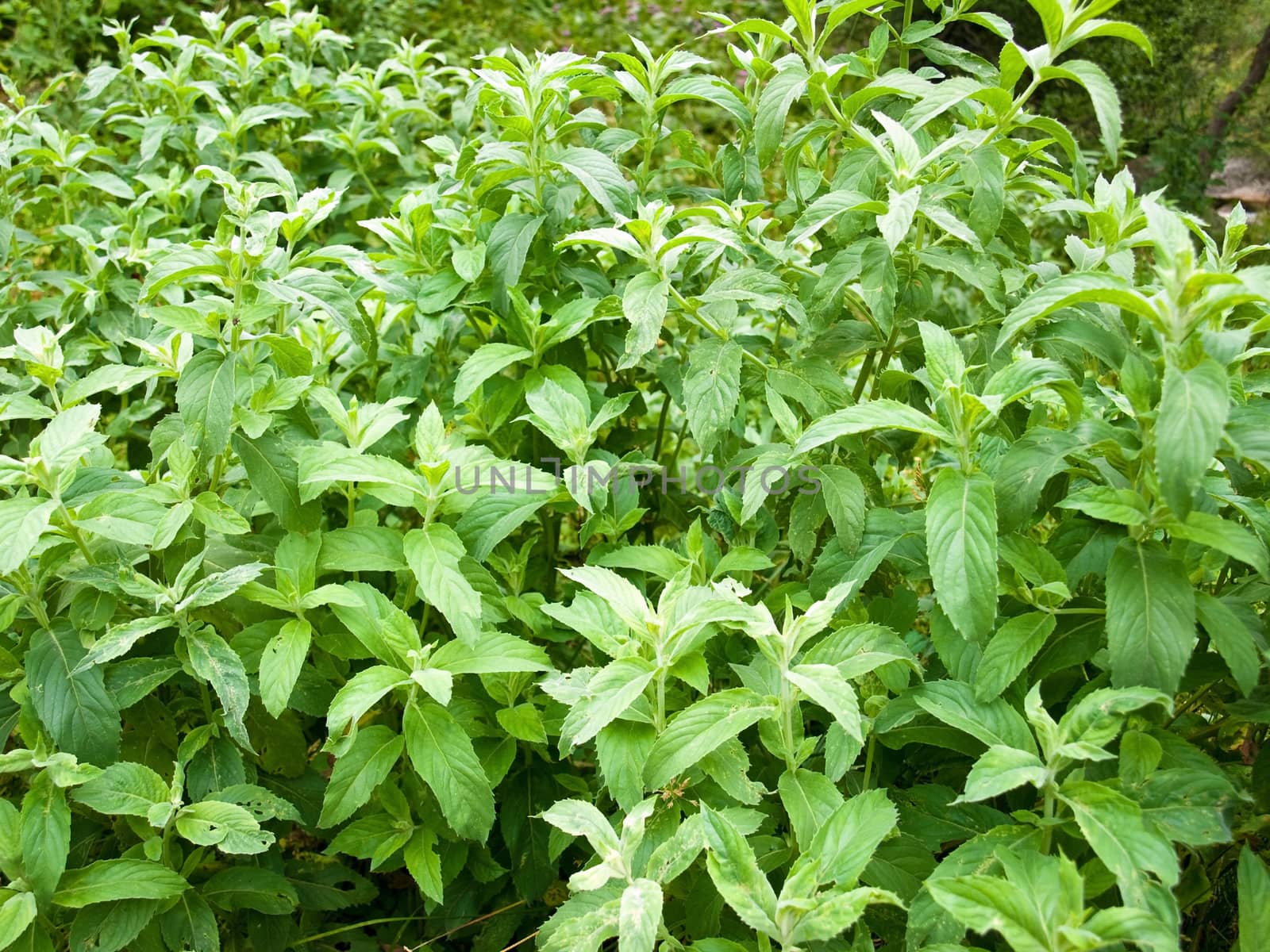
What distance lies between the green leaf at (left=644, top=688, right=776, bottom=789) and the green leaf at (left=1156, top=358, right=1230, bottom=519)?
0.63m

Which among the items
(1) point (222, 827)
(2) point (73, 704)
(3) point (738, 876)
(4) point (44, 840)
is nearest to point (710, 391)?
(3) point (738, 876)

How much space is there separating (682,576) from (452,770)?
1.59ft

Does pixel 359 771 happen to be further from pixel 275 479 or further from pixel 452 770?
pixel 275 479

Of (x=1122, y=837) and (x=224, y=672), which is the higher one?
(x=1122, y=837)

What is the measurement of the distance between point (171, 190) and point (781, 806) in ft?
8.16

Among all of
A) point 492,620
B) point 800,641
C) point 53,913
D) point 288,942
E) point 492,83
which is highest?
point 492,83

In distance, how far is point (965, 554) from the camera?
1.37m

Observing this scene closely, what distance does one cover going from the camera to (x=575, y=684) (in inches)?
61.7

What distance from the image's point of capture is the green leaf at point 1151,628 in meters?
1.30

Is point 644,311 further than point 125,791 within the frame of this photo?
Yes

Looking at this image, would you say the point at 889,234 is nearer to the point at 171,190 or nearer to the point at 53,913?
the point at 53,913

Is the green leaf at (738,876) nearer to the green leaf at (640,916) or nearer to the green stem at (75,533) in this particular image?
the green leaf at (640,916)

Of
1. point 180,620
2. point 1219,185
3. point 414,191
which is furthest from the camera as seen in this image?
point 1219,185

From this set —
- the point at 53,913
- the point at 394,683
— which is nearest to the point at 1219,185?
the point at 394,683
